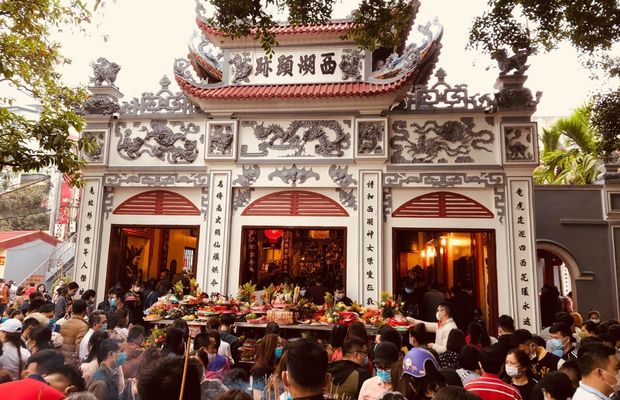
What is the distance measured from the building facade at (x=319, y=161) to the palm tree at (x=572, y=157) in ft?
16.5

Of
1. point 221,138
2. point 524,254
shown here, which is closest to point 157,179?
point 221,138

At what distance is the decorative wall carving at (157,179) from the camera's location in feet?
37.2

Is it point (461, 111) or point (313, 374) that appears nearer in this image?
→ point (313, 374)

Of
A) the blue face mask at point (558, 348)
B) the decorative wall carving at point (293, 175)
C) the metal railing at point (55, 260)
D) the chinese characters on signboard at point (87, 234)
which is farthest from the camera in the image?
the metal railing at point (55, 260)

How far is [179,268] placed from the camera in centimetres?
1716

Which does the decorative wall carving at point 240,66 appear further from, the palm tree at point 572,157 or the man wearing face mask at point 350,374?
the palm tree at point 572,157

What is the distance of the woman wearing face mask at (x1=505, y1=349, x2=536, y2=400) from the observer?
13.6 feet

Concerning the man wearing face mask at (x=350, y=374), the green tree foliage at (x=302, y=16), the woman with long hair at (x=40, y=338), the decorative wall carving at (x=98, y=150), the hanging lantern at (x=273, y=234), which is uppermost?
the green tree foliage at (x=302, y=16)

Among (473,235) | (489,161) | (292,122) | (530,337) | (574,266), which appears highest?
(292,122)

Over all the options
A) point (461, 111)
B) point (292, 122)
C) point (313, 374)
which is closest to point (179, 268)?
point (292, 122)

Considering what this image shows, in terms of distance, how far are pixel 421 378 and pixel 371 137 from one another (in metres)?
7.94

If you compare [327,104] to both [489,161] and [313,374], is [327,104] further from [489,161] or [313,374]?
[313,374]

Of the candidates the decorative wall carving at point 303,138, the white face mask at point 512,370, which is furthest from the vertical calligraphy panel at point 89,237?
the white face mask at point 512,370

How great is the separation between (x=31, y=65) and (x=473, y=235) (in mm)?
11766
